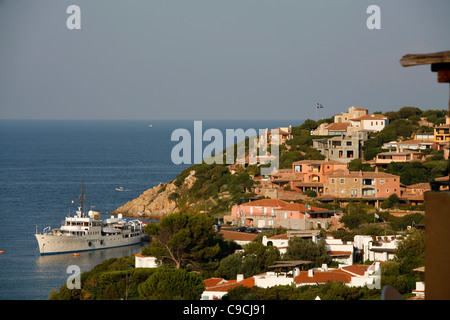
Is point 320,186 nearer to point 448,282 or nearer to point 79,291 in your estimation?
point 79,291

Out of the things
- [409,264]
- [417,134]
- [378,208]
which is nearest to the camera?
[409,264]

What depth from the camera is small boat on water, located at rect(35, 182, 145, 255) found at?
39.2 metres

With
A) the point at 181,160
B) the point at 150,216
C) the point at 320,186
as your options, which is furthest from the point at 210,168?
the point at 181,160

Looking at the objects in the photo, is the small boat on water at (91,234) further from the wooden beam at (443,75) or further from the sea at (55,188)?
the wooden beam at (443,75)

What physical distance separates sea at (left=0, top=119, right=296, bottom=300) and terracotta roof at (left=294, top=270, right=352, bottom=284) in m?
9.04

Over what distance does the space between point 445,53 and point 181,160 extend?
91031mm

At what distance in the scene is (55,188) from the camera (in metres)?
63.1

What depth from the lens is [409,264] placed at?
19391mm

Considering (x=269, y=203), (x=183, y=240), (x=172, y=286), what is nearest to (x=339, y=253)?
(x=183, y=240)

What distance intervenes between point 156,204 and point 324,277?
99.5 ft

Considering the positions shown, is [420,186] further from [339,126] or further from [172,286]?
[172,286]

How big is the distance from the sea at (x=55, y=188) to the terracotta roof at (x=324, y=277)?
904 centimetres

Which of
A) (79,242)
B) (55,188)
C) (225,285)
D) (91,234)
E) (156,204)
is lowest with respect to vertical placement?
(79,242)
